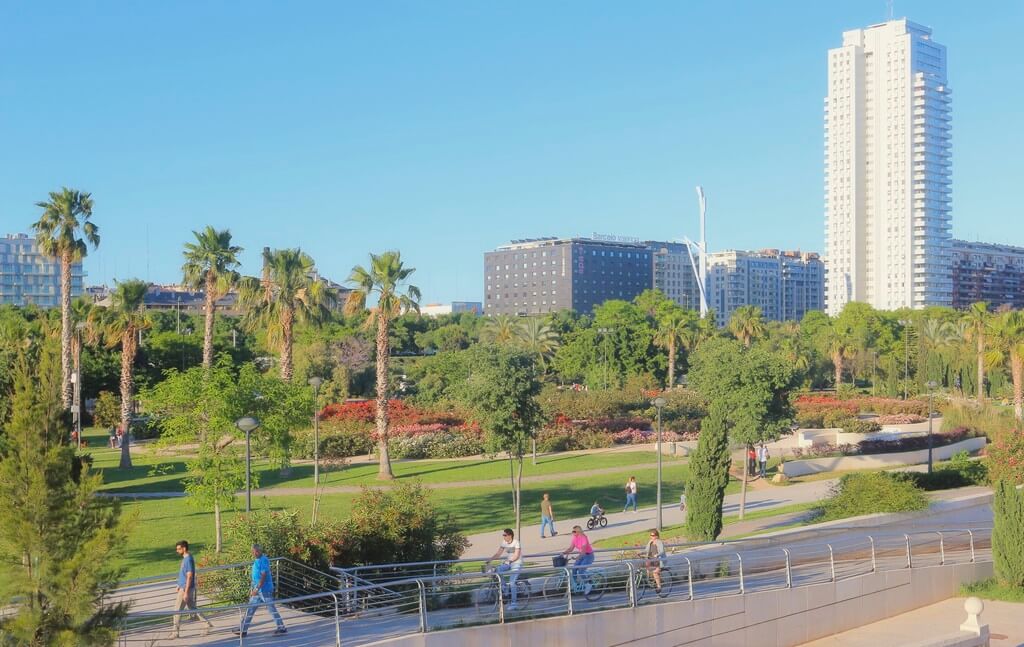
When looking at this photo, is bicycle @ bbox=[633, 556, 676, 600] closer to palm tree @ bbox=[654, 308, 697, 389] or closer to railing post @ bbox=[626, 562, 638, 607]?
railing post @ bbox=[626, 562, 638, 607]

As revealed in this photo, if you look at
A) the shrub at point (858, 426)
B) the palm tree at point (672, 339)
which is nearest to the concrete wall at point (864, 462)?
the shrub at point (858, 426)

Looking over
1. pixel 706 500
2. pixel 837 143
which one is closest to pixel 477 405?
pixel 706 500

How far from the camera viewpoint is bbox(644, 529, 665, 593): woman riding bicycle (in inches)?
607

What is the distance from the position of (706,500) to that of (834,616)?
658 cm

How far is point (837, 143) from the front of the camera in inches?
6398

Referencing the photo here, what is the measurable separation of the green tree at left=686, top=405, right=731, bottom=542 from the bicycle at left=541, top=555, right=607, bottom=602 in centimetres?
953

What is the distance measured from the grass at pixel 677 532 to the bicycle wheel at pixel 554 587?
7081 millimetres

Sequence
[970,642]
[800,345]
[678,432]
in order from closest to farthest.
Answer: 1. [970,642]
2. [678,432]
3. [800,345]

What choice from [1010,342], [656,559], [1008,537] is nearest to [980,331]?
[1010,342]

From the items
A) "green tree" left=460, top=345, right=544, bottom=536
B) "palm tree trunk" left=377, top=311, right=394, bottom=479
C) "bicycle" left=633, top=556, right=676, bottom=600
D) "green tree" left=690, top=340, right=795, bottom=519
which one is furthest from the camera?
"palm tree trunk" left=377, top=311, right=394, bottom=479

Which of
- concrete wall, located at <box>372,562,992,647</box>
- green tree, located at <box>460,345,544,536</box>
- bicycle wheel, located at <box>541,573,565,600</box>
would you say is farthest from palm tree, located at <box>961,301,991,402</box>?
bicycle wheel, located at <box>541,573,565,600</box>

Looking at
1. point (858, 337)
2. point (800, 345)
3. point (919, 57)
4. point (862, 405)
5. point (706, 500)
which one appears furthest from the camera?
point (919, 57)

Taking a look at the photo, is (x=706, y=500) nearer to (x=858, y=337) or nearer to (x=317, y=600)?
(x=317, y=600)

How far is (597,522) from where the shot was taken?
28.5 meters
